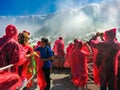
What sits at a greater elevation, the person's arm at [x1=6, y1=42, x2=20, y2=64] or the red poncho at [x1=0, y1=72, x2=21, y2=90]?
the person's arm at [x1=6, y1=42, x2=20, y2=64]

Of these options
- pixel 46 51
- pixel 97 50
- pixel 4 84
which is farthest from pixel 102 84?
pixel 4 84

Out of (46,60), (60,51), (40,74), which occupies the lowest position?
(40,74)

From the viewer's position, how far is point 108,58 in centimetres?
695

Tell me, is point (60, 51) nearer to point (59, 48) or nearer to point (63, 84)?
point (59, 48)

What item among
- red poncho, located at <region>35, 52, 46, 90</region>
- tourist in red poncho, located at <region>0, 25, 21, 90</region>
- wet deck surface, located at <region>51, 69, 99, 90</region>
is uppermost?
tourist in red poncho, located at <region>0, 25, 21, 90</region>

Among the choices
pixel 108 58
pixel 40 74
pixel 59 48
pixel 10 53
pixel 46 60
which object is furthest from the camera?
pixel 59 48

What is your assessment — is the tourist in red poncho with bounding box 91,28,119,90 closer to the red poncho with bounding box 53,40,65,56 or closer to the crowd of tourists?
the crowd of tourists

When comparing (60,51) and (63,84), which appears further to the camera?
(60,51)

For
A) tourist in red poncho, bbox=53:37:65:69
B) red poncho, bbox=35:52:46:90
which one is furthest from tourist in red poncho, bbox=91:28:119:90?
tourist in red poncho, bbox=53:37:65:69

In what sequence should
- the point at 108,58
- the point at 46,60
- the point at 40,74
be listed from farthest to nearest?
the point at 40,74, the point at 46,60, the point at 108,58

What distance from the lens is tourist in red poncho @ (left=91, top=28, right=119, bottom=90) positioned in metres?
6.90

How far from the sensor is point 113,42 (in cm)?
696

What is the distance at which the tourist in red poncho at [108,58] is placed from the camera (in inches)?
272

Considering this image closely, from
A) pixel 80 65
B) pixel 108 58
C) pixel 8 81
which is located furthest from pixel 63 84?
pixel 8 81
